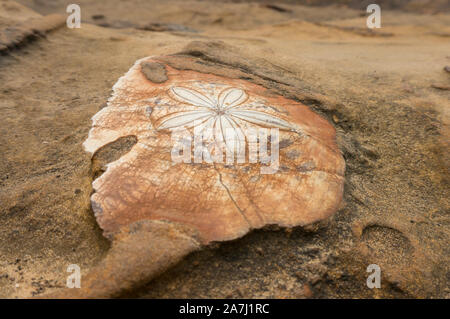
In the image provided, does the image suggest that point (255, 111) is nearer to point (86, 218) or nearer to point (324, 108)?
point (324, 108)

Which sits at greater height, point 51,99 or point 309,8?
point 309,8

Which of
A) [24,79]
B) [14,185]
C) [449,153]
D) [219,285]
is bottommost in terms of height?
[219,285]

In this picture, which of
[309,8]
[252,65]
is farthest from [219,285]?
[309,8]

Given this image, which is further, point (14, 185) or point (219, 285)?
point (14, 185)

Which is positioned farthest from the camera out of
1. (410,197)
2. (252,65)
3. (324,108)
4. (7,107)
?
(252,65)

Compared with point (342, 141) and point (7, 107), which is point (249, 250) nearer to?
point (342, 141)

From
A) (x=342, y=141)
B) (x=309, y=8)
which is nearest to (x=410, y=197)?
(x=342, y=141)

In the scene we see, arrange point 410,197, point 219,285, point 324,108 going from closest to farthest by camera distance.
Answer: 1. point 219,285
2. point 410,197
3. point 324,108
